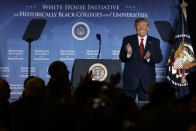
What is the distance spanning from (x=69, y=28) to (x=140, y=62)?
171 centimetres

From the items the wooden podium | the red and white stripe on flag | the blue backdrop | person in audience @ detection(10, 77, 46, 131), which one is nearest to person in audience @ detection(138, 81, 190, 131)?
person in audience @ detection(10, 77, 46, 131)

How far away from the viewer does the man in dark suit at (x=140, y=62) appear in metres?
6.95

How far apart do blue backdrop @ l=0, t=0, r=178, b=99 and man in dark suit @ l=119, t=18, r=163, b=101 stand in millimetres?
205

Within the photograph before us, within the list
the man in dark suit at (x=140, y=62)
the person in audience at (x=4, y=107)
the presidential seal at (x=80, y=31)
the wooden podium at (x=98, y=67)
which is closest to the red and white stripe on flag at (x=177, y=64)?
the man in dark suit at (x=140, y=62)

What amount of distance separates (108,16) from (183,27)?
63.5 inches

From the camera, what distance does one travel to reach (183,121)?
2117mm

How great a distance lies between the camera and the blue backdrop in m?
7.22

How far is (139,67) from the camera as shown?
7016 mm

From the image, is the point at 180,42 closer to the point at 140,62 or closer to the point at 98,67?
the point at 140,62

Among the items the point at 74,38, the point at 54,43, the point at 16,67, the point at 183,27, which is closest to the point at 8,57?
the point at 16,67

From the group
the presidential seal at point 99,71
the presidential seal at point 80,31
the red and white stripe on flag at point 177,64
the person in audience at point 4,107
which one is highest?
the presidential seal at point 80,31

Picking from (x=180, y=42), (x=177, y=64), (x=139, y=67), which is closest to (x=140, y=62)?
(x=139, y=67)

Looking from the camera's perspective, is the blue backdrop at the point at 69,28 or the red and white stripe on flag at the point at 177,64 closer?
the red and white stripe on flag at the point at 177,64

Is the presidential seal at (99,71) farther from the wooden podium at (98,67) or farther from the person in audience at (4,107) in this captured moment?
the person in audience at (4,107)
